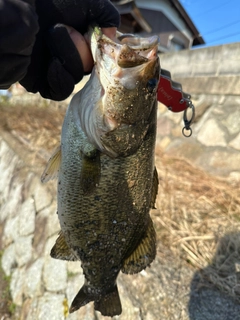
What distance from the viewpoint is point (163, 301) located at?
2.87m

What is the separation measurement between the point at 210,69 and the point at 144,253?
4794 mm

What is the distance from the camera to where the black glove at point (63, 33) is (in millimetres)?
1641

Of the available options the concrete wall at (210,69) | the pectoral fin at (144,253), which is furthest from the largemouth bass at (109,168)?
the concrete wall at (210,69)

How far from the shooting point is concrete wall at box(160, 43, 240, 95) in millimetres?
5508

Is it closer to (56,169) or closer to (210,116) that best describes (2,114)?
(210,116)

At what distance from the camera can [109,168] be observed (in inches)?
72.2

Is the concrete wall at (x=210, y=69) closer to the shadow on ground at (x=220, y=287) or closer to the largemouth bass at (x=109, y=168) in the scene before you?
the shadow on ground at (x=220, y=287)

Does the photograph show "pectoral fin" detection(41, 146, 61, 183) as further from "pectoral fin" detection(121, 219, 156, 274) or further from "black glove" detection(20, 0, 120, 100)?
"pectoral fin" detection(121, 219, 156, 274)

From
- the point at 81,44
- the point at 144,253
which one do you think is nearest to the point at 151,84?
the point at 81,44

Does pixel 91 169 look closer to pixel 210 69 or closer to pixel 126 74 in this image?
pixel 126 74

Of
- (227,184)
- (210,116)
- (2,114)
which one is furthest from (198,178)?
Result: (2,114)

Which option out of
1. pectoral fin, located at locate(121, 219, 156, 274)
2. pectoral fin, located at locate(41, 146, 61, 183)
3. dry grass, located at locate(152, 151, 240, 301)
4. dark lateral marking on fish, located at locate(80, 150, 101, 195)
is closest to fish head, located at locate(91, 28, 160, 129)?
dark lateral marking on fish, located at locate(80, 150, 101, 195)

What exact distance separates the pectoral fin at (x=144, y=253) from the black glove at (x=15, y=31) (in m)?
1.36

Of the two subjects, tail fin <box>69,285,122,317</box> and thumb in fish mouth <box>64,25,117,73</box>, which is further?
tail fin <box>69,285,122,317</box>
